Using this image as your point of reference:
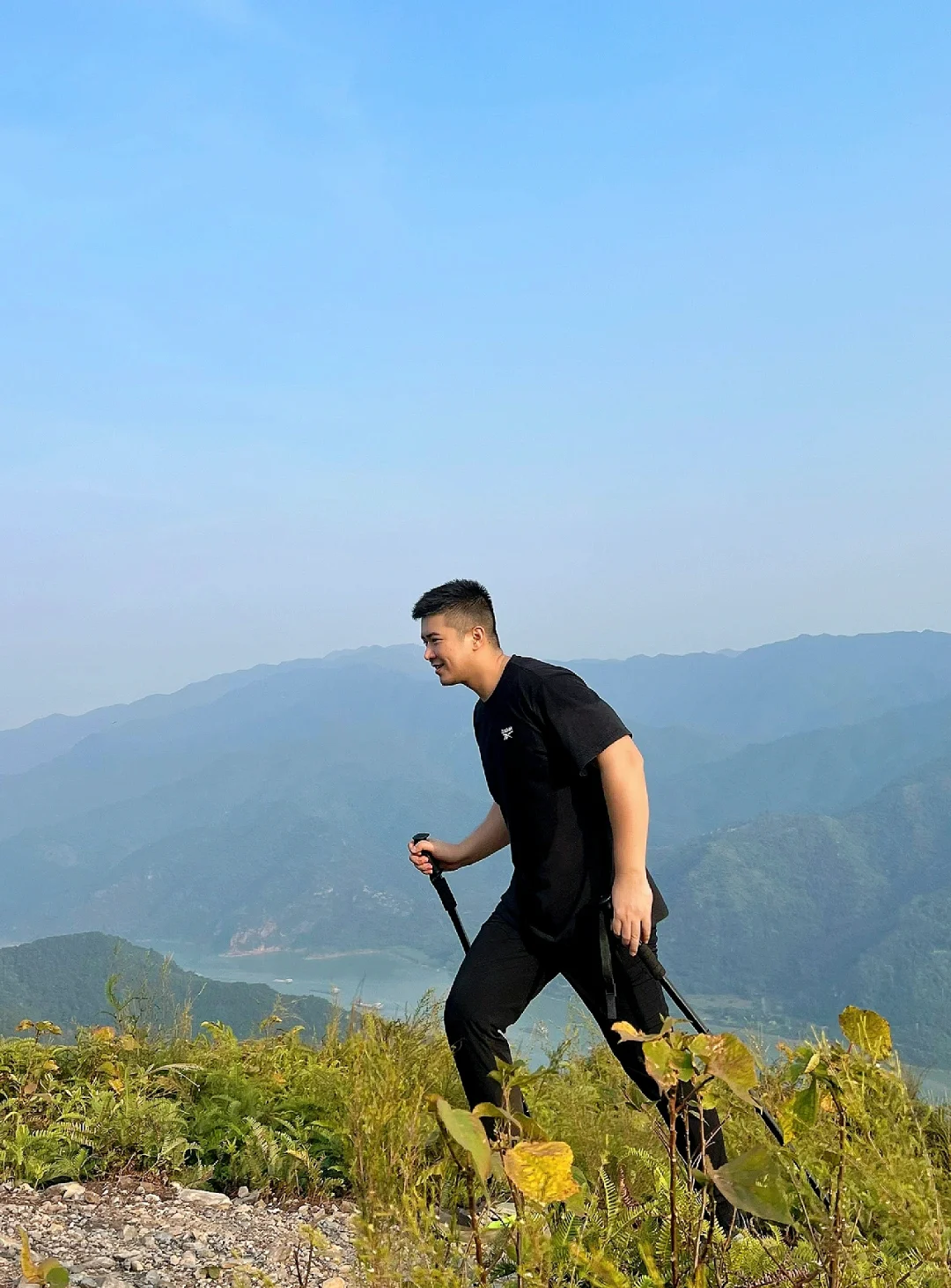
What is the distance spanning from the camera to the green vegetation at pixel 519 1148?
6.07 feet

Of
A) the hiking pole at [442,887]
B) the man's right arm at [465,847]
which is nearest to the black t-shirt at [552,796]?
the man's right arm at [465,847]

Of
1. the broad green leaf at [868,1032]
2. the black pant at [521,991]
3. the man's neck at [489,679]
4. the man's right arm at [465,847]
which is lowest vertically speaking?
the black pant at [521,991]

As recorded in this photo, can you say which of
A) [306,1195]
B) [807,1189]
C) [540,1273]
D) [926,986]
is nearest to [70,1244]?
[306,1195]

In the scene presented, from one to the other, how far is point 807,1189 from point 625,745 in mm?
1940

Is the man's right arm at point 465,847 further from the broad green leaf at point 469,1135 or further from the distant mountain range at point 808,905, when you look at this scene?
the distant mountain range at point 808,905

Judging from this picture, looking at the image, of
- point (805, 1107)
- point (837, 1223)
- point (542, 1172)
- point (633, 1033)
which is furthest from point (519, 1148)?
point (837, 1223)

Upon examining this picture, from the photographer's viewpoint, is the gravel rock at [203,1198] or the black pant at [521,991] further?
the gravel rock at [203,1198]

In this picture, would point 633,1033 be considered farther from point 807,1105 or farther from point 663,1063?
point 807,1105

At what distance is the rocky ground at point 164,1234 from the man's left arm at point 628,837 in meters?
1.34

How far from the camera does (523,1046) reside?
6.26m

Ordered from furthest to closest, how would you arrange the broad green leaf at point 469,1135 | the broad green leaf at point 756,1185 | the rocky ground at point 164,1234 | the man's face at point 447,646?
the man's face at point 447,646 < the rocky ground at point 164,1234 < the broad green leaf at point 756,1185 < the broad green leaf at point 469,1135

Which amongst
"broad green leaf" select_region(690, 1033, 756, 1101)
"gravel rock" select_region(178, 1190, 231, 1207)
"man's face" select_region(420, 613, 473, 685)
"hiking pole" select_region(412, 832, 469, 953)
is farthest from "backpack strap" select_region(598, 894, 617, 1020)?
"broad green leaf" select_region(690, 1033, 756, 1101)

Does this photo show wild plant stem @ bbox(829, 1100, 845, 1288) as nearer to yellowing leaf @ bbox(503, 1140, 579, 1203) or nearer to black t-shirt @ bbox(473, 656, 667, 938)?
yellowing leaf @ bbox(503, 1140, 579, 1203)

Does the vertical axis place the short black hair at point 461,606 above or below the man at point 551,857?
above
